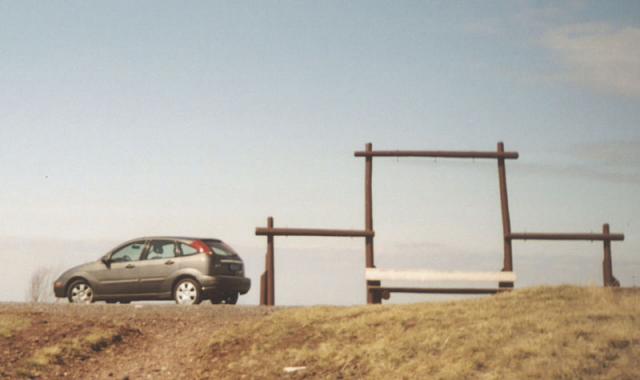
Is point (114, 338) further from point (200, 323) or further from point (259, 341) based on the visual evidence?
point (259, 341)

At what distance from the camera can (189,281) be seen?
758 inches

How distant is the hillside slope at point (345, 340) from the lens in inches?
429

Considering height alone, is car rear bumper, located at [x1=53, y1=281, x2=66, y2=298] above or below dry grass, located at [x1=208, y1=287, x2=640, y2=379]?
above

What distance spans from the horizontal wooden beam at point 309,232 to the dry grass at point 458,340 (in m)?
4.14

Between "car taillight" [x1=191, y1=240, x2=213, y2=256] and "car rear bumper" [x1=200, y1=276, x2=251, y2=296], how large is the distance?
59cm

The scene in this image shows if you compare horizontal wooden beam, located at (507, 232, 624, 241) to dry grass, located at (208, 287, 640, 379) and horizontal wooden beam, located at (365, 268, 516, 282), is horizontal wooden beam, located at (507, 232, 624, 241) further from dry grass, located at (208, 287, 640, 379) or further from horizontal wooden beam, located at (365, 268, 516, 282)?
dry grass, located at (208, 287, 640, 379)

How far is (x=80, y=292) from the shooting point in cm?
2061

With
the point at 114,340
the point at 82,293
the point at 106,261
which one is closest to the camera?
the point at 114,340

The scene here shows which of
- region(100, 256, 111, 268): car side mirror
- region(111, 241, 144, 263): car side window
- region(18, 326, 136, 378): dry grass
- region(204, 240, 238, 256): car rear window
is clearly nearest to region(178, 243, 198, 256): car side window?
region(204, 240, 238, 256): car rear window

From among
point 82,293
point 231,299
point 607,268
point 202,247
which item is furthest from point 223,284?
point 607,268

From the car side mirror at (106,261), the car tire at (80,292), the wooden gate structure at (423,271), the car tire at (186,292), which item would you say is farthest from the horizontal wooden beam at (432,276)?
the car tire at (80,292)

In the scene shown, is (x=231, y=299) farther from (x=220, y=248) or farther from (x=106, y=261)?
(x=106, y=261)

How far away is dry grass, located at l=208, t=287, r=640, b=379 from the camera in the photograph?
10656 millimetres

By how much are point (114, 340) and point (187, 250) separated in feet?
15.6
